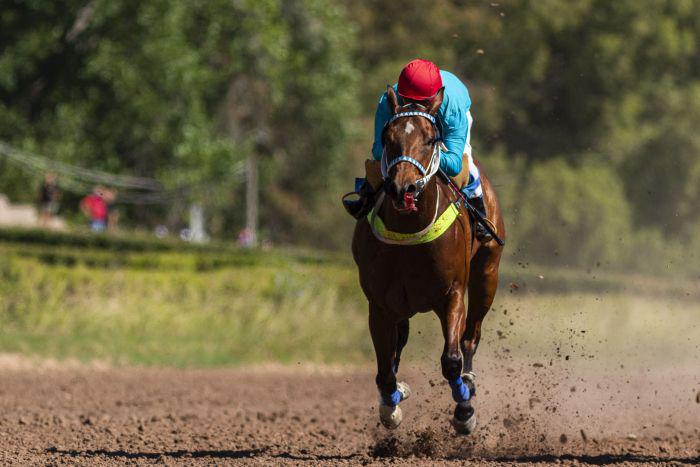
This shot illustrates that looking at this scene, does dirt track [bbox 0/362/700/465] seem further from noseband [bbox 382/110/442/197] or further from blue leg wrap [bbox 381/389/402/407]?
noseband [bbox 382/110/442/197]

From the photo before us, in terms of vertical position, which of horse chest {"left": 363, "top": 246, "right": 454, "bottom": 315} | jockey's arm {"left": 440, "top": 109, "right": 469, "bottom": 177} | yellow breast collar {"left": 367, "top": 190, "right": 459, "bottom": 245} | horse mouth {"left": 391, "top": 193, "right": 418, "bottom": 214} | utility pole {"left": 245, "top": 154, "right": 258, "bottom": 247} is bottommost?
horse chest {"left": 363, "top": 246, "right": 454, "bottom": 315}

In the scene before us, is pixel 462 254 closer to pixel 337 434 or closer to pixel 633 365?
pixel 337 434

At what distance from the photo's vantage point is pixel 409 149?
27.6ft

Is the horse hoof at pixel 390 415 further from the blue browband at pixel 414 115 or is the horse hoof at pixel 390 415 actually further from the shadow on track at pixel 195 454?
the blue browband at pixel 414 115

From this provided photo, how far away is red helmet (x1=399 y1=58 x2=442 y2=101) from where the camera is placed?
28.9ft

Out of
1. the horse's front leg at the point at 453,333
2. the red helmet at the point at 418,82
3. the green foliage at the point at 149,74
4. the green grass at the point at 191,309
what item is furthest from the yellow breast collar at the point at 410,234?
the green foliage at the point at 149,74

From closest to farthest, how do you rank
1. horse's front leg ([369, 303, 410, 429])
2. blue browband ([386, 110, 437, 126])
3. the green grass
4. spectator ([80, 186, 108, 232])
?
blue browband ([386, 110, 437, 126]) → horse's front leg ([369, 303, 410, 429]) → the green grass → spectator ([80, 186, 108, 232])

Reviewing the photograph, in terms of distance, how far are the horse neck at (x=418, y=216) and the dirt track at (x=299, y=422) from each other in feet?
5.22

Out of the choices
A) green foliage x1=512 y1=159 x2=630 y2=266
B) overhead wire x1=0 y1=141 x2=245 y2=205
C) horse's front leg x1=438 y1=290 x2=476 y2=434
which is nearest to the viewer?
horse's front leg x1=438 y1=290 x2=476 y2=434

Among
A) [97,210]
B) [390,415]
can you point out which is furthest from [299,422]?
[97,210]

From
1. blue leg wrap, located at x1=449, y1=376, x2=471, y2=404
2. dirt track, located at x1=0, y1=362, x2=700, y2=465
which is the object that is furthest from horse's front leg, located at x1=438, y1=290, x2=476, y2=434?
dirt track, located at x1=0, y1=362, x2=700, y2=465

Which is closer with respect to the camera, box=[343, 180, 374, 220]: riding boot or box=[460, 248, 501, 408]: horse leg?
box=[343, 180, 374, 220]: riding boot

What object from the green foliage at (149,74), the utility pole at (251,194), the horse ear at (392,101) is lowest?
the horse ear at (392,101)

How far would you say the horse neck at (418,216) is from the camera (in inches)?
348
